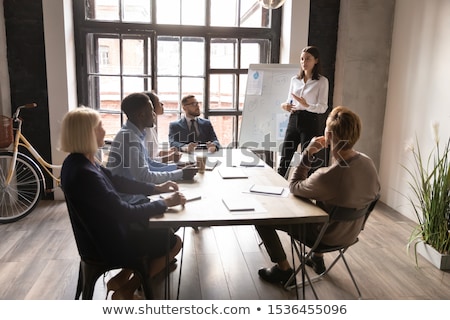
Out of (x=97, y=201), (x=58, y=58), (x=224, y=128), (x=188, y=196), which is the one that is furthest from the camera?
(x=224, y=128)

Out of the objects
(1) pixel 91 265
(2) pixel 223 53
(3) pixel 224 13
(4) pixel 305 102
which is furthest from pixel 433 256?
(3) pixel 224 13

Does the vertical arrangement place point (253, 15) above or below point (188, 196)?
above

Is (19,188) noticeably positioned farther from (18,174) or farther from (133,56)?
(133,56)

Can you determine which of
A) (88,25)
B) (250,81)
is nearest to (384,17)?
(250,81)

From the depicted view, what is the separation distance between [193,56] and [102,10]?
1148mm

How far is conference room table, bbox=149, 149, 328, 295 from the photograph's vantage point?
2059 millimetres

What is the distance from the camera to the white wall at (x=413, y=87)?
Answer: 3.84 m

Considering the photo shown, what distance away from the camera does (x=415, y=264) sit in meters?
3.30

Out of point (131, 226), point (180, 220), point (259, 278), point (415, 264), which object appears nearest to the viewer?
point (180, 220)

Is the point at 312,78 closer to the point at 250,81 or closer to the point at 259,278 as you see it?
the point at 250,81

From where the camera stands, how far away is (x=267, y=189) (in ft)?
8.46

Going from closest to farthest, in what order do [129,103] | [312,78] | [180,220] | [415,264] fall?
1. [180,220]
2. [129,103]
3. [415,264]
4. [312,78]

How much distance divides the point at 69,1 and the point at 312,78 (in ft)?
9.04

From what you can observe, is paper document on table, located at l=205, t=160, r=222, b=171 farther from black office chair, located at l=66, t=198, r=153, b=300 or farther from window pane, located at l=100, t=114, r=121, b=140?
window pane, located at l=100, t=114, r=121, b=140
